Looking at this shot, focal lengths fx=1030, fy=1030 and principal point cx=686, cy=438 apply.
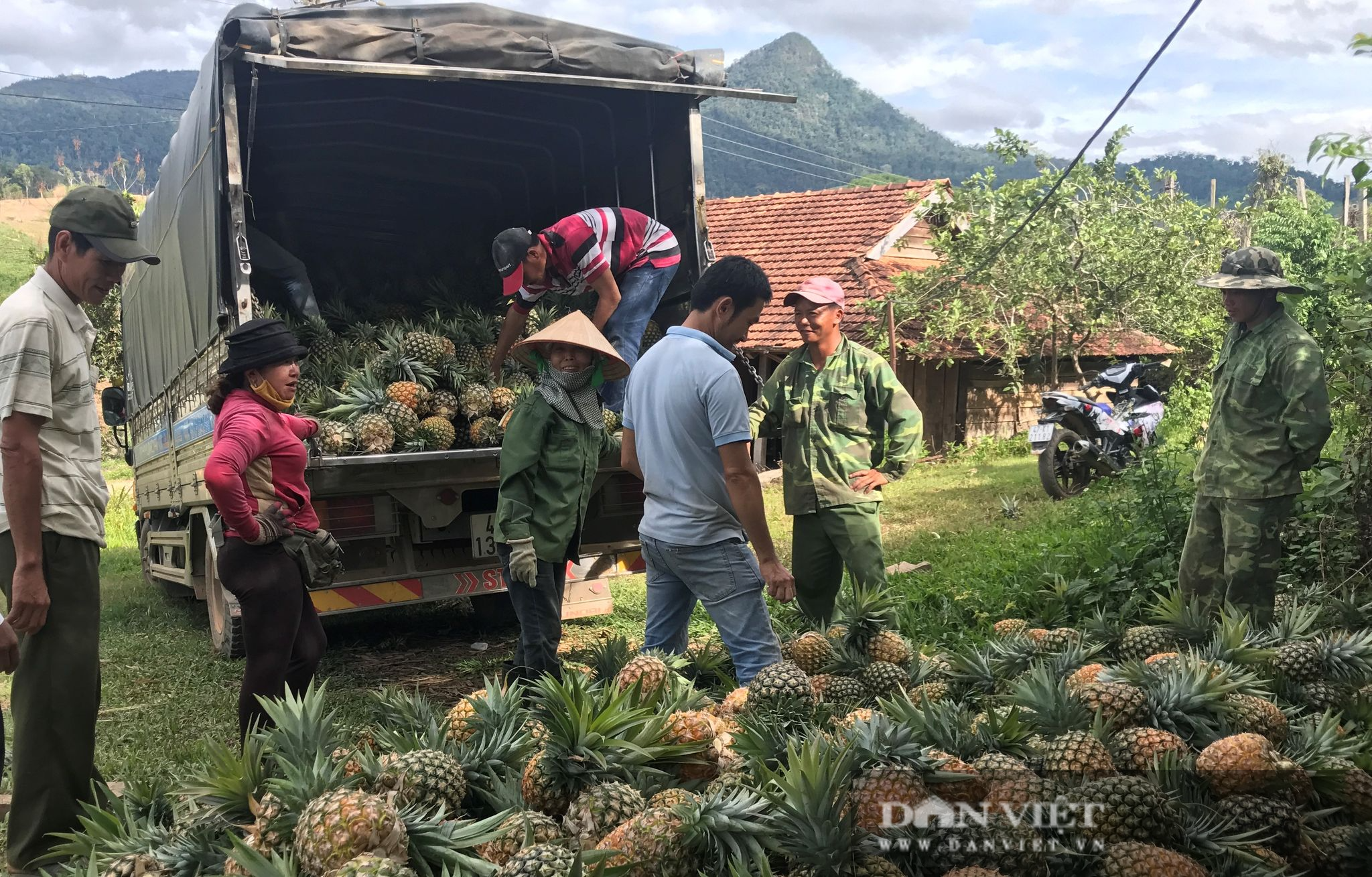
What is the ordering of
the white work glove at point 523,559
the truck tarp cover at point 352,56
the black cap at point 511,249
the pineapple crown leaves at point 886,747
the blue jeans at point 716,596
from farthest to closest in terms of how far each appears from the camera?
1. the black cap at point 511,249
2. the truck tarp cover at point 352,56
3. the white work glove at point 523,559
4. the blue jeans at point 716,596
5. the pineapple crown leaves at point 886,747

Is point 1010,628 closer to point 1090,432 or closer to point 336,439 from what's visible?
point 336,439

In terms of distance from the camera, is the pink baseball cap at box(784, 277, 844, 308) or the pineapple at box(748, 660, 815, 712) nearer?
the pineapple at box(748, 660, 815, 712)

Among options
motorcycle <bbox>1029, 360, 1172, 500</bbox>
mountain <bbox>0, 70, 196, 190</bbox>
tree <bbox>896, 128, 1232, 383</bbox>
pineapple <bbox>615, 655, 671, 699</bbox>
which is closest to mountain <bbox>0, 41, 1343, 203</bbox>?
Result: mountain <bbox>0, 70, 196, 190</bbox>

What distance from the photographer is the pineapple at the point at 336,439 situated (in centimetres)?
570

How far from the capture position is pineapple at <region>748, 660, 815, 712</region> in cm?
287

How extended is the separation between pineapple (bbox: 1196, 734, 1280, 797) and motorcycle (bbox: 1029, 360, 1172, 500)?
31.7 ft

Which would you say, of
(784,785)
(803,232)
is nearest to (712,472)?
(784,785)

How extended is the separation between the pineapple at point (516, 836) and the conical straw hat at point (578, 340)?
2419mm

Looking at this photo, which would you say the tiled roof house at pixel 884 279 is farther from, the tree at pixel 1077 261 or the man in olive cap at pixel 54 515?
the man in olive cap at pixel 54 515

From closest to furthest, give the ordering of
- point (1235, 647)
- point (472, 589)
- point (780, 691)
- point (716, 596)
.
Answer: point (780, 691)
point (1235, 647)
point (716, 596)
point (472, 589)

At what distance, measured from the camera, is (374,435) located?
579cm

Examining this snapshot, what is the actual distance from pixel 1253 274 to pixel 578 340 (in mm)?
3178

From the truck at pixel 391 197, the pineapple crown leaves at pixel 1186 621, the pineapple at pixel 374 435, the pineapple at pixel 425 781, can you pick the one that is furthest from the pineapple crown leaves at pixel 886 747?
the pineapple at pixel 374 435

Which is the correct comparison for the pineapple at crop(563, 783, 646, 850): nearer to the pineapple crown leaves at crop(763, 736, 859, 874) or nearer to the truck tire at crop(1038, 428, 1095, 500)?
the pineapple crown leaves at crop(763, 736, 859, 874)
